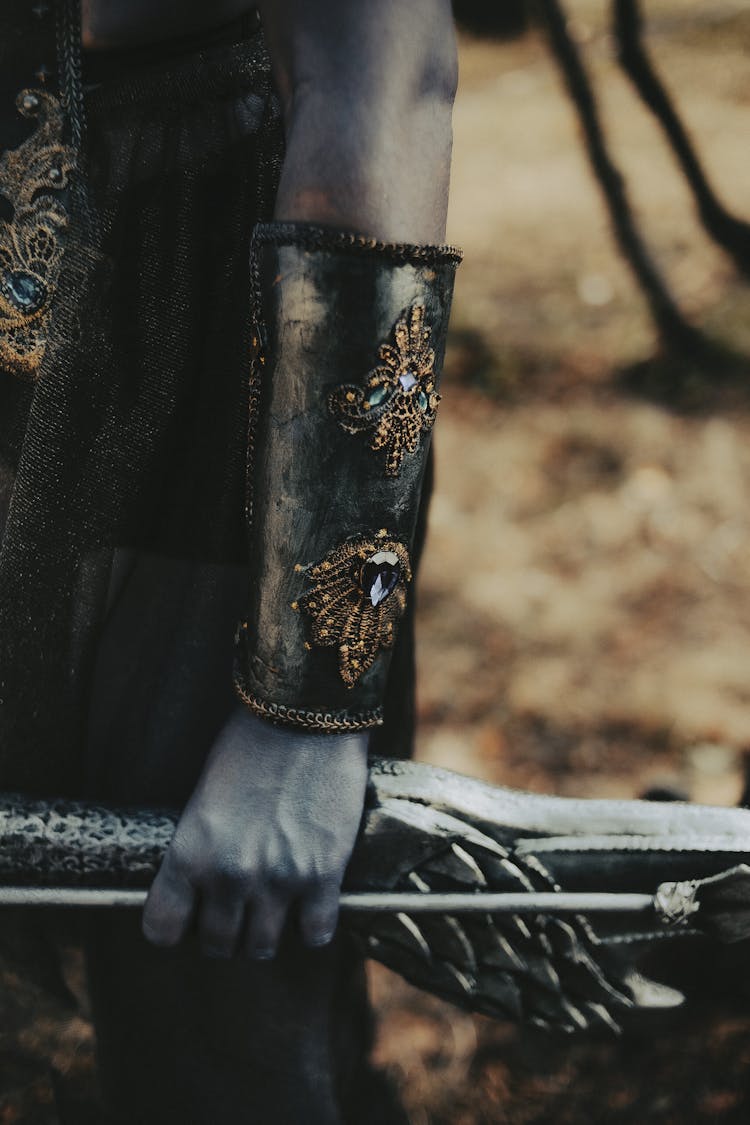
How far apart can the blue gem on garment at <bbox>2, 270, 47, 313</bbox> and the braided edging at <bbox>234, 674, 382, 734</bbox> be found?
1.28 feet

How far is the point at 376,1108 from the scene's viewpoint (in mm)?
1476

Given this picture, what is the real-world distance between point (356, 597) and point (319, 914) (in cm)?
28

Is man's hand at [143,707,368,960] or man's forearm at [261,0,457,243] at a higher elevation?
man's forearm at [261,0,457,243]

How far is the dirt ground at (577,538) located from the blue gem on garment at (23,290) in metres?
1.35

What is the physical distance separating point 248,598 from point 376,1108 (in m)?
0.95

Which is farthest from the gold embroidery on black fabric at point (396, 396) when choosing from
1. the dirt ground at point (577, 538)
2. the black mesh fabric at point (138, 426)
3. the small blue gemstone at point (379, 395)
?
the dirt ground at point (577, 538)

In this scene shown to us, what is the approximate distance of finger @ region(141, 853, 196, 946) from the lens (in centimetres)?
90

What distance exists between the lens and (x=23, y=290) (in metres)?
0.94

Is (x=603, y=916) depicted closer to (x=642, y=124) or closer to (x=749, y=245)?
(x=749, y=245)

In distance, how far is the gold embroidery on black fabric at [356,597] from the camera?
2.82 feet

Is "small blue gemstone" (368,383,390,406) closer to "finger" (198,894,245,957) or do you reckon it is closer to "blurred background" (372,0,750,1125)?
"finger" (198,894,245,957)

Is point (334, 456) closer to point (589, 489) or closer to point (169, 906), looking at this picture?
point (169, 906)

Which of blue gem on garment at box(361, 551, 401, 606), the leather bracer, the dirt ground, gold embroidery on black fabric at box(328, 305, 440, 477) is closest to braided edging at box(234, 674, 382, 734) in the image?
the leather bracer

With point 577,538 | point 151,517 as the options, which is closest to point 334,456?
point 151,517
